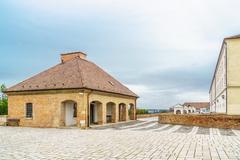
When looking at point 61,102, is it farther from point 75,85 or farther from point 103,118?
point 103,118

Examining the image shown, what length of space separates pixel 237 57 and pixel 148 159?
23811 millimetres

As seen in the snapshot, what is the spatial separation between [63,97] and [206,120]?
11.8 m

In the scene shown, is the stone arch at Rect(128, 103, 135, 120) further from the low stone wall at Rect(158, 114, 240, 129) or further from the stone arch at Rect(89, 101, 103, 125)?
the stone arch at Rect(89, 101, 103, 125)

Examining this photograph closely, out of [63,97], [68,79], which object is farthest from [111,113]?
[63,97]

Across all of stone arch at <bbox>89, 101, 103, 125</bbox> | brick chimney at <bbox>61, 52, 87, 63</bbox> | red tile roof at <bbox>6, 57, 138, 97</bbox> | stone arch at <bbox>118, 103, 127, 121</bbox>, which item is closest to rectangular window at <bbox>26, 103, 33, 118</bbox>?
→ red tile roof at <bbox>6, 57, 138, 97</bbox>

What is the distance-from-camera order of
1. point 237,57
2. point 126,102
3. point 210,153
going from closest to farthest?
point 210,153
point 237,57
point 126,102

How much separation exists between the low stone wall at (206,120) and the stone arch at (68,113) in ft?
28.5

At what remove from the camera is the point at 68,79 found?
→ 2578 cm

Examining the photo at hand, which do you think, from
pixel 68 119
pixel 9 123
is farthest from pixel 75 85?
pixel 9 123

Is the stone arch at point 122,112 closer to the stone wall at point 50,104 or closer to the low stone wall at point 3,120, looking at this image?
the stone wall at point 50,104

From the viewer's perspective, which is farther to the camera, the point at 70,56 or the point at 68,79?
the point at 70,56

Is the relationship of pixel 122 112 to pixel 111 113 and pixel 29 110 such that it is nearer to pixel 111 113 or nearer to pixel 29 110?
pixel 111 113

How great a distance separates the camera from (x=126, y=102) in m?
33.5

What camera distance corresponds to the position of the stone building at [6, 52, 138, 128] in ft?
79.4
